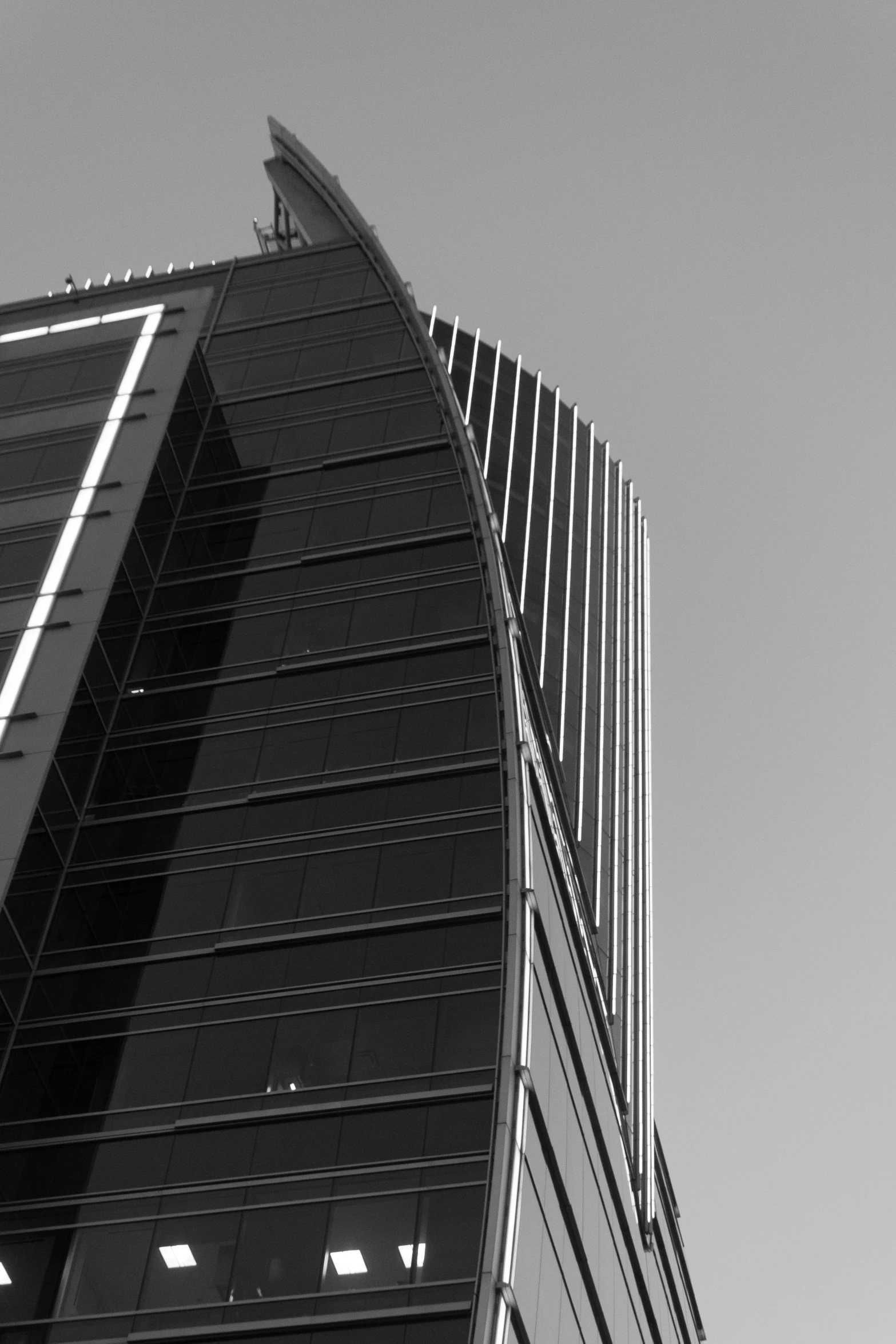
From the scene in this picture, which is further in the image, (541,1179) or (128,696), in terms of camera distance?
(128,696)

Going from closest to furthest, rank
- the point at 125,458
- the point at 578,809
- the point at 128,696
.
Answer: the point at 128,696
the point at 125,458
the point at 578,809

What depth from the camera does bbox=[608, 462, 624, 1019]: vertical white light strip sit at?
5244cm

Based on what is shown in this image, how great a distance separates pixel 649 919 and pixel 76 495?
26048 millimetres

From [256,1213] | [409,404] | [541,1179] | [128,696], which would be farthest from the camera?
[409,404]

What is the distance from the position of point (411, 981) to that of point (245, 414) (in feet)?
74.6

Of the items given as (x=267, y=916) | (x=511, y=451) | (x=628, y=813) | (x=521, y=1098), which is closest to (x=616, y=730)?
(x=628, y=813)

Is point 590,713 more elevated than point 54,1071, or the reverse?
point 590,713

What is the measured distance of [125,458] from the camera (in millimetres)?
46906

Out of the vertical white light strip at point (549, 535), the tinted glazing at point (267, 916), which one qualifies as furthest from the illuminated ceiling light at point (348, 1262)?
the vertical white light strip at point (549, 535)

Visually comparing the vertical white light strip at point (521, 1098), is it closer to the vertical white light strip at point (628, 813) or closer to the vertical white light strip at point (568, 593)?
the vertical white light strip at point (628, 813)

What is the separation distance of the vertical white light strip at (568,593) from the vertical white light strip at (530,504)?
190cm

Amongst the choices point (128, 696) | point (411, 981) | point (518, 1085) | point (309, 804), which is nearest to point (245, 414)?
point (128, 696)

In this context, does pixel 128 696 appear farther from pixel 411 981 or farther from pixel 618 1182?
pixel 618 1182

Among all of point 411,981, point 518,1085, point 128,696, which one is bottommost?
point 518,1085
